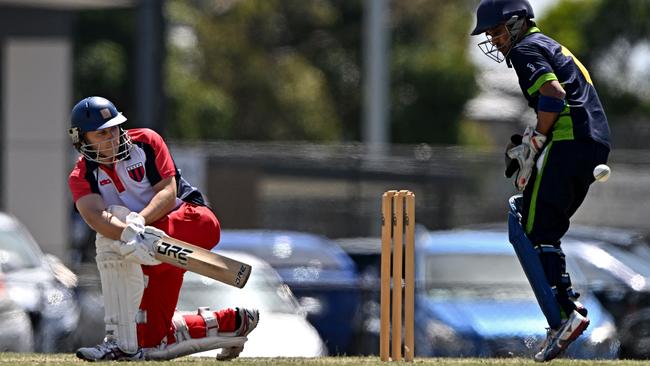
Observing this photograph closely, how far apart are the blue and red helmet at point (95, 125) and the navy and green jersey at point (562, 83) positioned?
2207 millimetres

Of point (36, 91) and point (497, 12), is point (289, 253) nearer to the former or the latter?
point (497, 12)

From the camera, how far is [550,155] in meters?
8.61

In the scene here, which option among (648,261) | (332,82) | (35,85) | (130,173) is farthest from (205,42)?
(130,173)

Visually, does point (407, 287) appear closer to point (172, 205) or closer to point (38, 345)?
point (172, 205)

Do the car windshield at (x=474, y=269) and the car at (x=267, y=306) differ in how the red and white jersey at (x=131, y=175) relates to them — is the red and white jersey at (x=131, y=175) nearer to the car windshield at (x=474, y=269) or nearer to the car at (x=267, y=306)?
→ the car at (x=267, y=306)

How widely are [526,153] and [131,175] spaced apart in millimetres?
2208

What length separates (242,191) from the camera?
24.2 meters

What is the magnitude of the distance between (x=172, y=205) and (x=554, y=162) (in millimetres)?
2137

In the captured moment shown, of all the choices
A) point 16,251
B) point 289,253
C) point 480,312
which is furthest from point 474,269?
point 16,251

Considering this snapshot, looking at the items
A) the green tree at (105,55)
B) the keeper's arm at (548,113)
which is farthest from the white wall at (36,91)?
the keeper's arm at (548,113)

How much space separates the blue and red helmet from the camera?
8852 mm

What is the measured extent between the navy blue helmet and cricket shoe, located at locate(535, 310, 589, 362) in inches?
64.3

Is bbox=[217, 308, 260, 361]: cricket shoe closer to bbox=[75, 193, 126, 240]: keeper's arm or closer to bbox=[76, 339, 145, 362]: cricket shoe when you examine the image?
bbox=[76, 339, 145, 362]: cricket shoe

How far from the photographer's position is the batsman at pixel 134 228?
8742 millimetres
